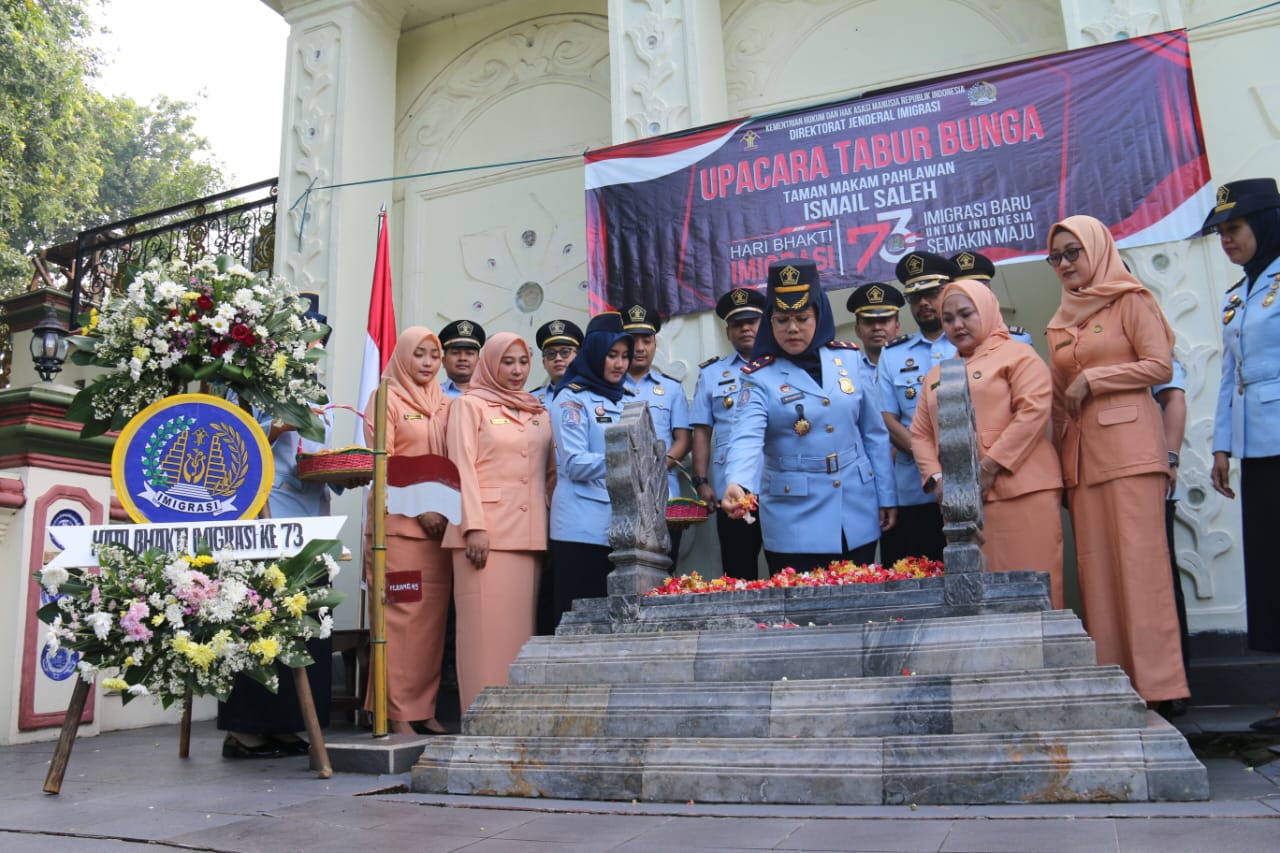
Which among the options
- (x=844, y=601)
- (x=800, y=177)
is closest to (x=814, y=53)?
(x=800, y=177)

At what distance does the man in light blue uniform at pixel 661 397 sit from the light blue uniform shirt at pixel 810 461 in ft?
2.40

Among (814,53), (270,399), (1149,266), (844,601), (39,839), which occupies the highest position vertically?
(814,53)

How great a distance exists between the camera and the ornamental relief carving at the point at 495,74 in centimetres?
873

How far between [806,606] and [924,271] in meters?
2.42

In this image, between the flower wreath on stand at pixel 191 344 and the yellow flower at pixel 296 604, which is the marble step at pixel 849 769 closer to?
the yellow flower at pixel 296 604

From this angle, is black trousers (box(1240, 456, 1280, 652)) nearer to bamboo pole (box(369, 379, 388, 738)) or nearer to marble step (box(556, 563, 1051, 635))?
marble step (box(556, 563, 1051, 635))

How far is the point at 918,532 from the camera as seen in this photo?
523 centimetres

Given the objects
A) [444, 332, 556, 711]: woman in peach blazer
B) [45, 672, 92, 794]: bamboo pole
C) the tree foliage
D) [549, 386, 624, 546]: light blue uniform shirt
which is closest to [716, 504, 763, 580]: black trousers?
[549, 386, 624, 546]: light blue uniform shirt

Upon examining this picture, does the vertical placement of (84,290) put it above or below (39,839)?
above

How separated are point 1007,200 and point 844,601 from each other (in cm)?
332

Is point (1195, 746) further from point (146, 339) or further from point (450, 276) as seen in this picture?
point (450, 276)

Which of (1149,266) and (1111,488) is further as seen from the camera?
(1149,266)

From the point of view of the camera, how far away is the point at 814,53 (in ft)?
25.8

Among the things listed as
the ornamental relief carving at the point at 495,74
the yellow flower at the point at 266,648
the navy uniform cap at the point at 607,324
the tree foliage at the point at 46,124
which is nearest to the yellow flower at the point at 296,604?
the yellow flower at the point at 266,648
